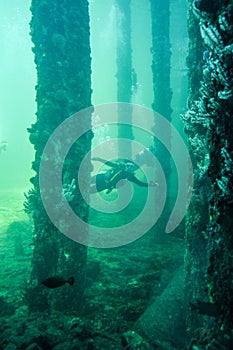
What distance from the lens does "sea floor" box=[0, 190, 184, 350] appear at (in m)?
3.30

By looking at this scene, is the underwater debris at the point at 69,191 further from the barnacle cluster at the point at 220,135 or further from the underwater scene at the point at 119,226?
the barnacle cluster at the point at 220,135

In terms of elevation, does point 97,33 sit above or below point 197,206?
above

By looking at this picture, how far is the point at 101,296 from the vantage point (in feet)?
18.5

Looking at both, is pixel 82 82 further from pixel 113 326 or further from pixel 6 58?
pixel 6 58

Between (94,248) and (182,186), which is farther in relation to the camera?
(182,186)

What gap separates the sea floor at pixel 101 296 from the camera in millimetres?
3299

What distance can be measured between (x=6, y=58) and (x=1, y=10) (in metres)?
45.0

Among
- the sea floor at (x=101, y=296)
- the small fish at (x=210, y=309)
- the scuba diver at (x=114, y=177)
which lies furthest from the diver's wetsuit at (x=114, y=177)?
the small fish at (x=210, y=309)

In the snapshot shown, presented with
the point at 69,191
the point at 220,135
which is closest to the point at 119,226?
the point at 69,191

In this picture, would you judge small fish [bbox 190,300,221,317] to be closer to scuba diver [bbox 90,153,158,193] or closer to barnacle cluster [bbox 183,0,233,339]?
barnacle cluster [bbox 183,0,233,339]

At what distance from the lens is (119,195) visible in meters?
13.6

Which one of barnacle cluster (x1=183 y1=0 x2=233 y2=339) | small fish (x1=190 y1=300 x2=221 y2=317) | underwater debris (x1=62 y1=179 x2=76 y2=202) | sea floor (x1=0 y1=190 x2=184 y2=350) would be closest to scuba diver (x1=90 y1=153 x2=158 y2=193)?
sea floor (x1=0 y1=190 x2=184 y2=350)

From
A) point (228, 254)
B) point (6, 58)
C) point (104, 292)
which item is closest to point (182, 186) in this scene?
point (104, 292)

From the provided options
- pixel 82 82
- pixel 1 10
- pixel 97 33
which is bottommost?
pixel 82 82
